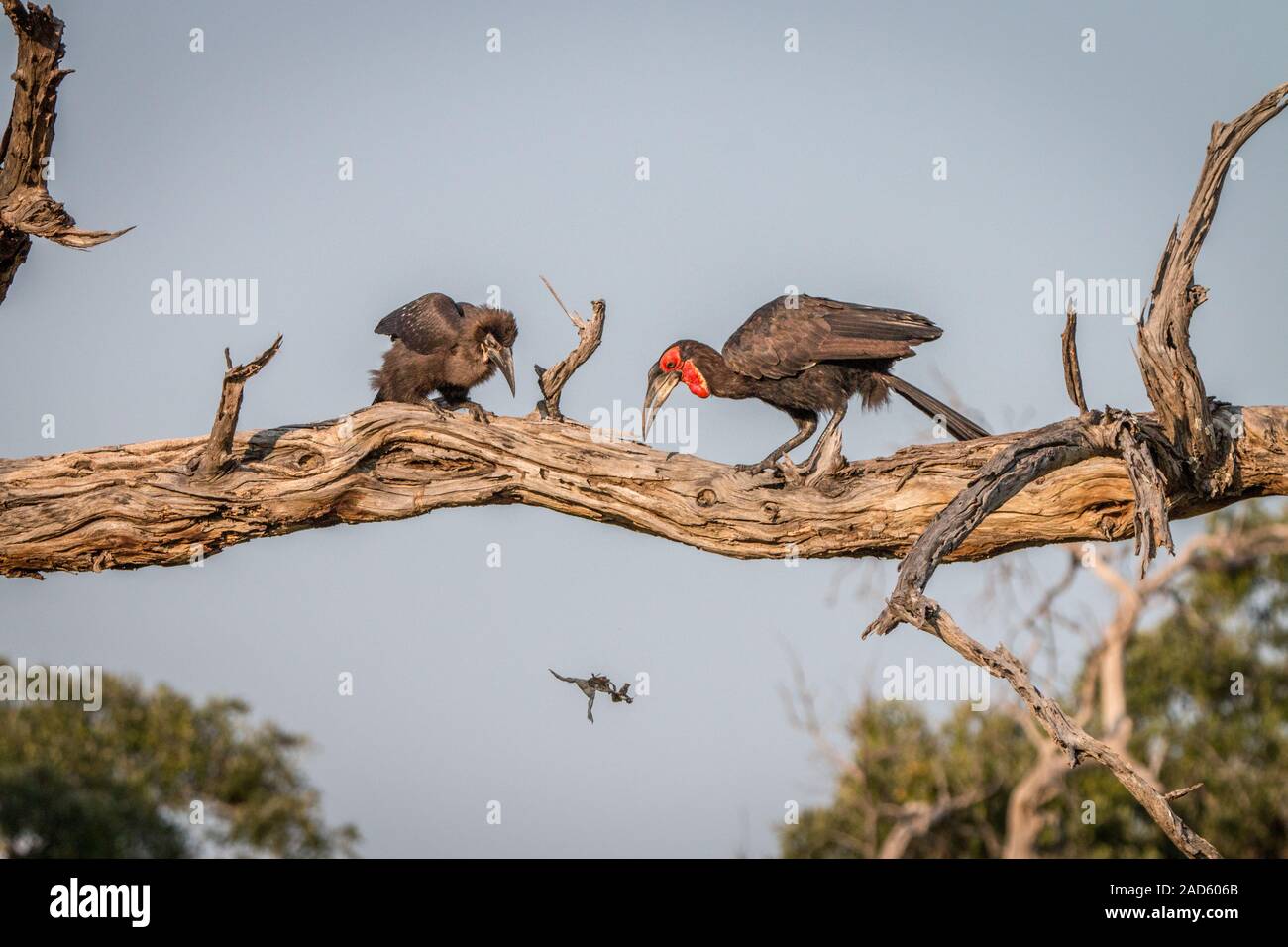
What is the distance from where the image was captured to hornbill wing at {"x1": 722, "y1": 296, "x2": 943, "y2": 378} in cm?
692

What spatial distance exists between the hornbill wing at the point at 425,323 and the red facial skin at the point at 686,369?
46.9 inches

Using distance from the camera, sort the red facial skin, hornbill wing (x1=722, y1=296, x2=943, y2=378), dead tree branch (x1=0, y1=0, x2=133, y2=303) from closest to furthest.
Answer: dead tree branch (x1=0, y1=0, x2=133, y2=303) → hornbill wing (x1=722, y1=296, x2=943, y2=378) → the red facial skin

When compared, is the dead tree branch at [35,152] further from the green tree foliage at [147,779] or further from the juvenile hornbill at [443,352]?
the green tree foliage at [147,779]

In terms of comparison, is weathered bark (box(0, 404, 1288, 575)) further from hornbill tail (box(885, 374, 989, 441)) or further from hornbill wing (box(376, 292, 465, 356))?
hornbill wing (box(376, 292, 465, 356))

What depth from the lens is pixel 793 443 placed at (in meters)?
6.89

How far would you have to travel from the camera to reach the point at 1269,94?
526 cm

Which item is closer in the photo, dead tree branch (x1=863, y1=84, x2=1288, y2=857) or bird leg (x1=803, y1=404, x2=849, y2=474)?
dead tree branch (x1=863, y1=84, x2=1288, y2=857)

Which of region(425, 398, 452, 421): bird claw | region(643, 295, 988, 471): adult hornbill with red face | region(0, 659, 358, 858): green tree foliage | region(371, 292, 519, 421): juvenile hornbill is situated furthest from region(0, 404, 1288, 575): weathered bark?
region(0, 659, 358, 858): green tree foliage

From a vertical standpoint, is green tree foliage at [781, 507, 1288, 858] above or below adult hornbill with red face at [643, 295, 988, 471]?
below

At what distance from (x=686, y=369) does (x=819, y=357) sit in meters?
0.92

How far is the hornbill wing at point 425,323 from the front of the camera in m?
7.51
